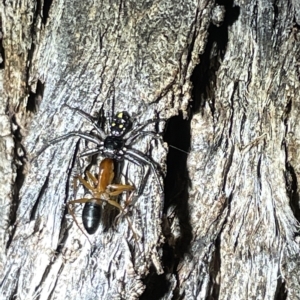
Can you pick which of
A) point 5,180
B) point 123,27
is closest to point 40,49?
point 123,27

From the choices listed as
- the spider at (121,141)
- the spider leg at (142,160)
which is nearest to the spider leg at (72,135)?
the spider at (121,141)

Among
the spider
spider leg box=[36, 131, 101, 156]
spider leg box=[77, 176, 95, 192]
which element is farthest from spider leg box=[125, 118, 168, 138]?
spider leg box=[77, 176, 95, 192]

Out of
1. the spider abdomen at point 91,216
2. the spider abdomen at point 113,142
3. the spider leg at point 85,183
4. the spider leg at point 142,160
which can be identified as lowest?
the spider abdomen at point 91,216

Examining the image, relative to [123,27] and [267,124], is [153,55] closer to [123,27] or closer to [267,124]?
[123,27]

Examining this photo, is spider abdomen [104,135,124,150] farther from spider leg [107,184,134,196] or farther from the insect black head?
spider leg [107,184,134,196]

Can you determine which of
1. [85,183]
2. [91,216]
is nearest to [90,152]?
[85,183]

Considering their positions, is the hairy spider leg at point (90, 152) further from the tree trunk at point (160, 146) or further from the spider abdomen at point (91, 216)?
the spider abdomen at point (91, 216)

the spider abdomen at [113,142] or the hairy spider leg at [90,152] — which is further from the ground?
the spider abdomen at [113,142]

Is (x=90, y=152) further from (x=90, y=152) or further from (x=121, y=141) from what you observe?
(x=121, y=141)
